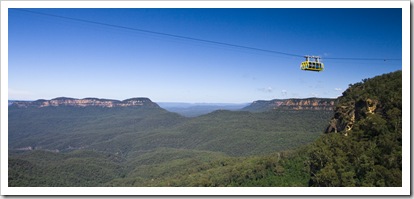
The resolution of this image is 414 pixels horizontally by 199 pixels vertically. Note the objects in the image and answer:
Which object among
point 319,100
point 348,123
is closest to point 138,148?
point 319,100

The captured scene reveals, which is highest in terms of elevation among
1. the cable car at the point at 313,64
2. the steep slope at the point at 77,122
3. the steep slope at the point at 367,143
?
the cable car at the point at 313,64

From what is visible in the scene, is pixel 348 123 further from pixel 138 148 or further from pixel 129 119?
pixel 129 119

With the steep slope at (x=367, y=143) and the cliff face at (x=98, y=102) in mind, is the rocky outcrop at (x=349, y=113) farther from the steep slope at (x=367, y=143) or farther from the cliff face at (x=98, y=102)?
the cliff face at (x=98, y=102)

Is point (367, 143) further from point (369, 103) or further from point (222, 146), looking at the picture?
point (222, 146)

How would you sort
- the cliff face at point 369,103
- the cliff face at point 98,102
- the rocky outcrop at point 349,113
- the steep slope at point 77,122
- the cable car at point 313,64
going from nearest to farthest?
the cable car at point 313,64
the cliff face at point 369,103
the rocky outcrop at point 349,113
the steep slope at point 77,122
the cliff face at point 98,102

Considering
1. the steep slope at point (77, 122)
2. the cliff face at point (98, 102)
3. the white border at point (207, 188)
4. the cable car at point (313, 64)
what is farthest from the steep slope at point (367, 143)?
the cliff face at point (98, 102)

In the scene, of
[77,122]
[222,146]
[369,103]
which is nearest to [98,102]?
[77,122]

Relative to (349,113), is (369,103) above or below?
above
